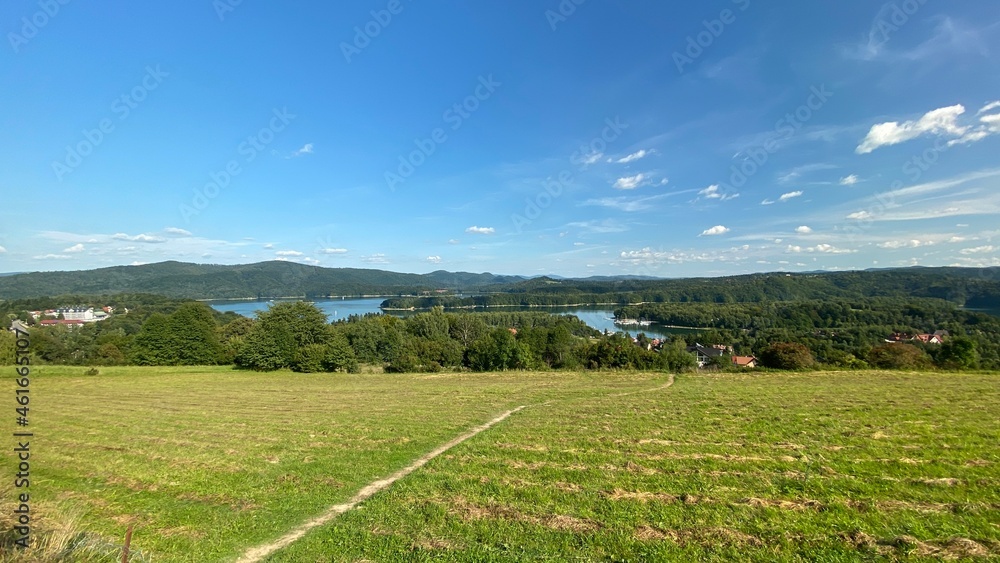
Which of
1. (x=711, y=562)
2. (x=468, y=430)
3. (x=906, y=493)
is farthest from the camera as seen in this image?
(x=468, y=430)

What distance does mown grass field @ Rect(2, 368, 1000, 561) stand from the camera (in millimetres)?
6918

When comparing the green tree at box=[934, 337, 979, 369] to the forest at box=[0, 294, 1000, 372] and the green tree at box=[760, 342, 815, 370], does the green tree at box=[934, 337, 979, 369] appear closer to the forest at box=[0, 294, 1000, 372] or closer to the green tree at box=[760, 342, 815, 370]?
the forest at box=[0, 294, 1000, 372]

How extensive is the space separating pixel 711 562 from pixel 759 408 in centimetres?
1530

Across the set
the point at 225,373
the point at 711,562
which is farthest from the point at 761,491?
the point at 225,373

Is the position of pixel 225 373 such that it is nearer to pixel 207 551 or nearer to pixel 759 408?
pixel 207 551

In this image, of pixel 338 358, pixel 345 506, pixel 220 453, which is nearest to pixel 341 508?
pixel 345 506

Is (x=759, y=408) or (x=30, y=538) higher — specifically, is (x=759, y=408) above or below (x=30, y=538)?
below

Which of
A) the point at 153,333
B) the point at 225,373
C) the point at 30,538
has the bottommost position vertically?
the point at 225,373

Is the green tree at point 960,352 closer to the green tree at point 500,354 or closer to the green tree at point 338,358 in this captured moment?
the green tree at point 500,354

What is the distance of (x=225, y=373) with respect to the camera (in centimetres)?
5078

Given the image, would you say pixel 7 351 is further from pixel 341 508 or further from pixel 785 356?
pixel 785 356

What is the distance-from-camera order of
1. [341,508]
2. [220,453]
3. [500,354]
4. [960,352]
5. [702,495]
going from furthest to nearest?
[500,354] < [960,352] < [220,453] < [341,508] < [702,495]

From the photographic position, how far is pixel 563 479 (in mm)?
10047

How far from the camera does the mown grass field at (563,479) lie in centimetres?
692
